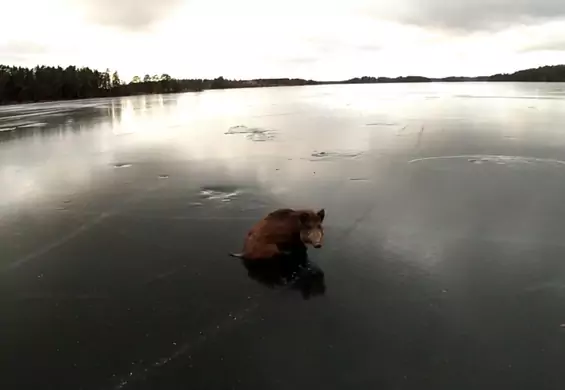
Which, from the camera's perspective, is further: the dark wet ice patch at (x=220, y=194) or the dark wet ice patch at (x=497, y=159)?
the dark wet ice patch at (x=497, y=159)

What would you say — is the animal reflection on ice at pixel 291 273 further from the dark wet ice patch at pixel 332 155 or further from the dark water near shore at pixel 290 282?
the dark wet ice patch at pixel 332 155

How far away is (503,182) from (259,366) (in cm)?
885

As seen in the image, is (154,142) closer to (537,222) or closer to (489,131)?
(489,131)

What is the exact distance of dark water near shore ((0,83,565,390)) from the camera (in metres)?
4.54

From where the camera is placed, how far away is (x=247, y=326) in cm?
528

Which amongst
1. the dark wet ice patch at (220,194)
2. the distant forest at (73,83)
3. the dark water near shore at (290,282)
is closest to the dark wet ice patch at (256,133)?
the dark water near shore at (290,282)

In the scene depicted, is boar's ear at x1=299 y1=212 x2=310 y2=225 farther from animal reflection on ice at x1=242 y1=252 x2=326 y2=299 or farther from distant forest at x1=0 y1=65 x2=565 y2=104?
distant forest at x1=0 y1=65 x2=565 y2=104

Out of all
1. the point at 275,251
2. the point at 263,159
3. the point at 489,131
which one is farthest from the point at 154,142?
the point at 275,251

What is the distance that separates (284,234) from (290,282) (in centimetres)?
76

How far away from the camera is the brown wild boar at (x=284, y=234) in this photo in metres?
6.55

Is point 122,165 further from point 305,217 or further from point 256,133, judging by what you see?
point 305,217

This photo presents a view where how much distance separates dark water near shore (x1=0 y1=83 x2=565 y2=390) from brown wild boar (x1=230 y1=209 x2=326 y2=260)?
1.42 feet

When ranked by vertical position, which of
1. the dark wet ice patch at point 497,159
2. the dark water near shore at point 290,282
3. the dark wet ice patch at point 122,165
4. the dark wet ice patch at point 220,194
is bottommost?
the dark water near shore at point 290,282

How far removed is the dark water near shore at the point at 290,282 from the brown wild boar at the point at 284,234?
0.43 m
